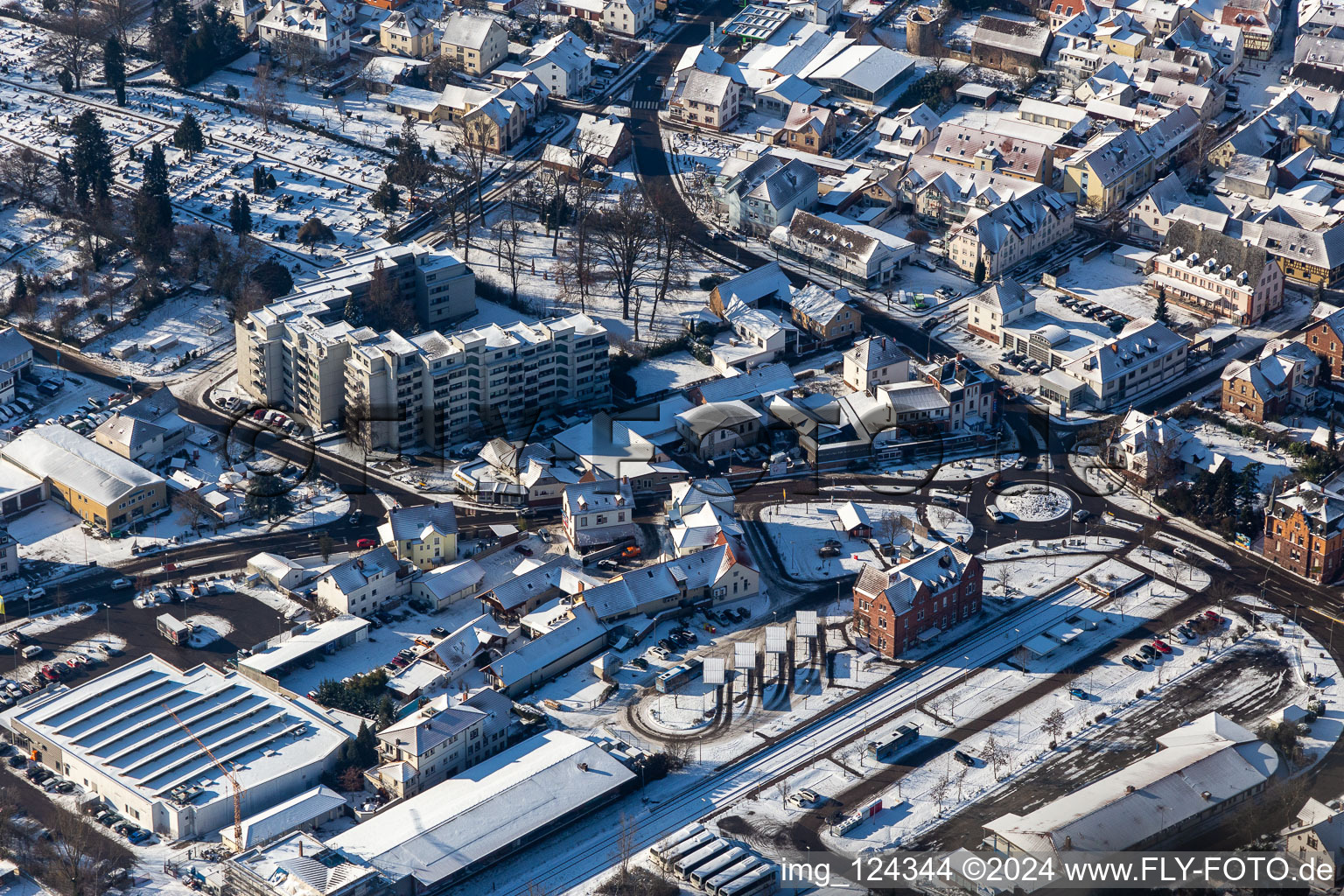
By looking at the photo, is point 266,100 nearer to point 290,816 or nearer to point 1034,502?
point 1034,502

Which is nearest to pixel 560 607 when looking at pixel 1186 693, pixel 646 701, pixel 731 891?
pixel 646 701

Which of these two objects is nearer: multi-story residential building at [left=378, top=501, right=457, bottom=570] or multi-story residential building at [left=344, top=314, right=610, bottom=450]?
multi-story residential building at [left=378, top=501, right=457, bottom=570]

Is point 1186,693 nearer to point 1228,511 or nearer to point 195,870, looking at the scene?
point 1228,511

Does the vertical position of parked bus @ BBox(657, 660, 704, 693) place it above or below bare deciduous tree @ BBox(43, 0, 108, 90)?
below

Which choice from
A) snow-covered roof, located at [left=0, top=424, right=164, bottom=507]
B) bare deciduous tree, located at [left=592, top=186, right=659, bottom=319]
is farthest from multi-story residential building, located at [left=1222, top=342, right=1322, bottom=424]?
snow-covered roof, located at [left=0, top=424, right=164, bottom=507]

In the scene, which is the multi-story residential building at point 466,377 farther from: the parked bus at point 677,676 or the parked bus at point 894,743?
the parked bus at point 894,743

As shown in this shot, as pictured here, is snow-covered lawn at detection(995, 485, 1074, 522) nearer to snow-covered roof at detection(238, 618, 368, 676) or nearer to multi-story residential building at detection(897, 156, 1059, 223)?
multi-story residential building at detection(897, 156, 1059, 223)

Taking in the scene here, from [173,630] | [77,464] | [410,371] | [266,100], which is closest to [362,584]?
[173,630]
